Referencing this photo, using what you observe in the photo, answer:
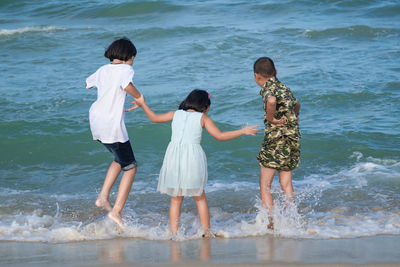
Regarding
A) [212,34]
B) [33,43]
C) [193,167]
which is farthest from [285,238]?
[33,43]

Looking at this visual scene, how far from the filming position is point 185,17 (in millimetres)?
17531

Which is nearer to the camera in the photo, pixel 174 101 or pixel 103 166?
pixel 103 166

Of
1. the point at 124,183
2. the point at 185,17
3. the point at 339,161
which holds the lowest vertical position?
the point at 339,161

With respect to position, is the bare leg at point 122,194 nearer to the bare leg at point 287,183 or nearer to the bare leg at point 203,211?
the bare leg at point 203,211

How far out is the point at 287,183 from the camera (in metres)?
5.01

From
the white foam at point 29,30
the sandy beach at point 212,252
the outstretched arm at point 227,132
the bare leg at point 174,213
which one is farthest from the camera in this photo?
the white foam at point 29,30

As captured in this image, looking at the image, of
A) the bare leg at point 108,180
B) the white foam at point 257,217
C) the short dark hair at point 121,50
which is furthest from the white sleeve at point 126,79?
the white foam at point 257,217

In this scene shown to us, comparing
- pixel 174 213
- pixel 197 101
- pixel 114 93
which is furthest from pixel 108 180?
pixel 197 101

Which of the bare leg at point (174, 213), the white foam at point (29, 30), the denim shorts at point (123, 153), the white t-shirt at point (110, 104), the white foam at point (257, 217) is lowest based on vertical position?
the white foam at point (257, 217)

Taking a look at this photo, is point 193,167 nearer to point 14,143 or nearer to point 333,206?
point 333,206

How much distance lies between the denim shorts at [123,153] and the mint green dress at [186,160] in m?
0.50

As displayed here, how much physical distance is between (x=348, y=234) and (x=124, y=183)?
2078mm

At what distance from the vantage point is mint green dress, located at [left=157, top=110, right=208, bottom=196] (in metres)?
4.49

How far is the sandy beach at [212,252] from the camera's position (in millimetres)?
3994
